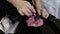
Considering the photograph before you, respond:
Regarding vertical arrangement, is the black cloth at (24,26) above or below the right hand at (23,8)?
below

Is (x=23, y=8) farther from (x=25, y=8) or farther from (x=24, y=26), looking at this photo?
(x=24, y=26)

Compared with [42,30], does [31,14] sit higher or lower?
higher

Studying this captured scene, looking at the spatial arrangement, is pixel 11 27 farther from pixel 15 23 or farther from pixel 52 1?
pixel 52 1

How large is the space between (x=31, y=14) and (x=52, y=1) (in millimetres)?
203

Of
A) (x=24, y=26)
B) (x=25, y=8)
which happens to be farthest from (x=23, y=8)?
(x=24, y=26)

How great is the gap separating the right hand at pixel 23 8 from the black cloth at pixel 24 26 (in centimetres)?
6

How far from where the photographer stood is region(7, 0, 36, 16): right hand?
84cm

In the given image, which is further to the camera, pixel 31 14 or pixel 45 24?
pixel 45 24

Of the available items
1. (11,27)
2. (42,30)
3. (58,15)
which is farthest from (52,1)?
(11,27)

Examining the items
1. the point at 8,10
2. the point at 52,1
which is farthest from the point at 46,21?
the point at 8,10

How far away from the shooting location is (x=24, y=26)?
95 centimetres

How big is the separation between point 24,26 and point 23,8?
152 millimetres

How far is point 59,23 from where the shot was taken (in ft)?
3.25

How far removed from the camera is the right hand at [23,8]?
0.84 metres
